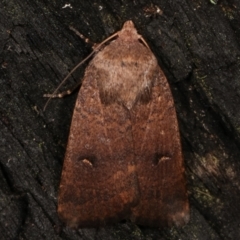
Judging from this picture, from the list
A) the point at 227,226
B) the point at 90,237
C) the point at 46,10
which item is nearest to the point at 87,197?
the point at 90,237

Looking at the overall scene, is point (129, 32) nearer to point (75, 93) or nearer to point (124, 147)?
point (75, 93)

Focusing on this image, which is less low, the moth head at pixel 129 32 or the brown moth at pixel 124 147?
the moth head at pixel 129 32

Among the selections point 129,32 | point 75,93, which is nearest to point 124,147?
point 75,93

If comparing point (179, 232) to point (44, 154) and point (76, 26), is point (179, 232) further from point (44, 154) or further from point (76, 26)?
point (76, 26)

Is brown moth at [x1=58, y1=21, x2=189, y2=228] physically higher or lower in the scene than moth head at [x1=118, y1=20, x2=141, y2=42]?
lower
